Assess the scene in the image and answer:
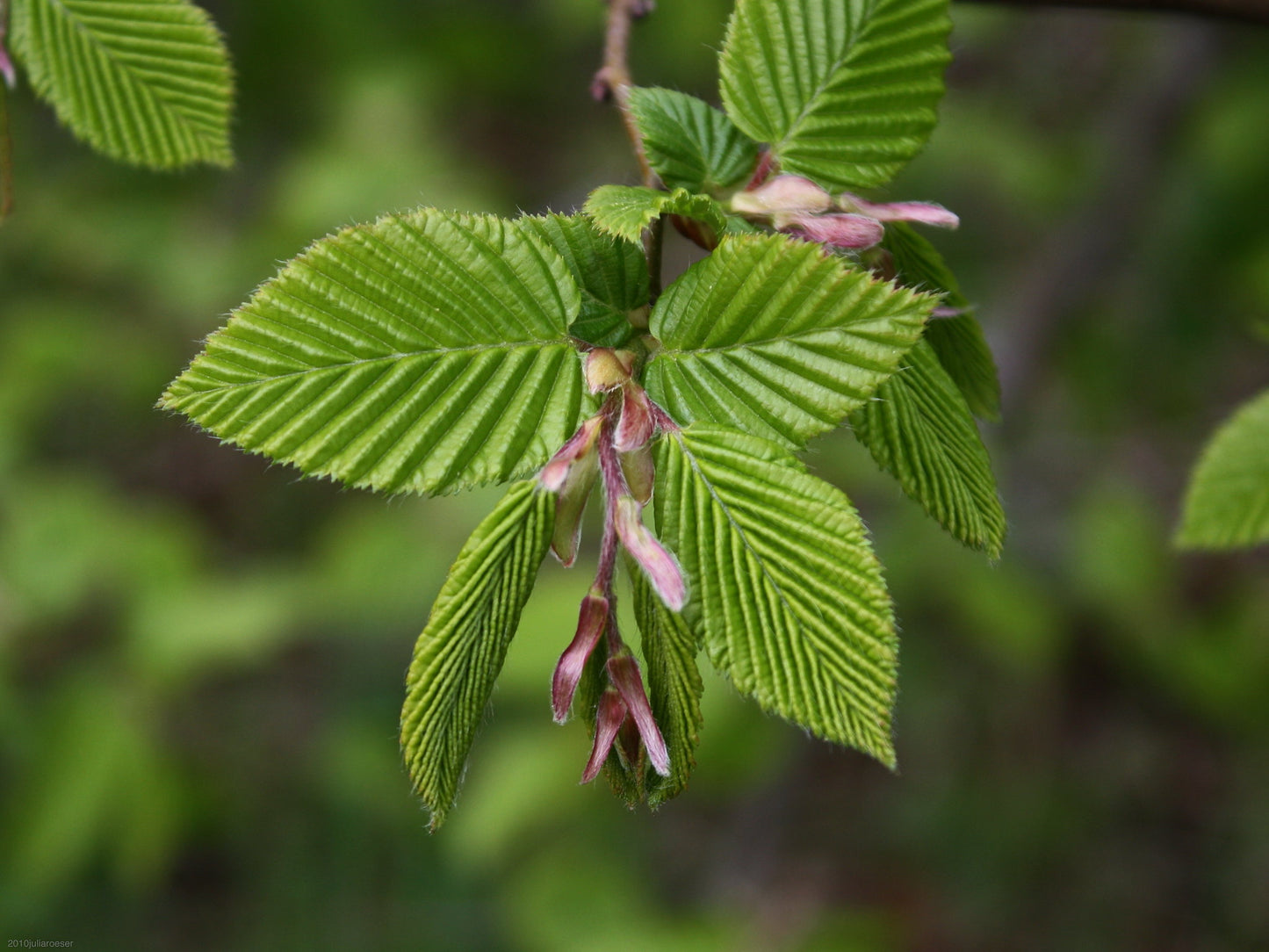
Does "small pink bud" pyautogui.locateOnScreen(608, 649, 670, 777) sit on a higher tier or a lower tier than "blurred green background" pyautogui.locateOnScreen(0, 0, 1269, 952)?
higher

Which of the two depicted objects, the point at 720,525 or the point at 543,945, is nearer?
the point at 720,525

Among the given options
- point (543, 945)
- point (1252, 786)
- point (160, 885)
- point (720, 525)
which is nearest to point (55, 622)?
point (160, 885)

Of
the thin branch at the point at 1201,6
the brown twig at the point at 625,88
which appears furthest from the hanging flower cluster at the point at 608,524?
the thin branch at the point at 1201,6

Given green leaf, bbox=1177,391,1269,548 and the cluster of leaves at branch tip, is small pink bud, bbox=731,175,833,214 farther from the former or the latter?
green leaf, bbox=1177,391,1269,548

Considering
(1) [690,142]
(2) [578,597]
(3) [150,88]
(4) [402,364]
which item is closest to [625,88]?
(1) [690,142]

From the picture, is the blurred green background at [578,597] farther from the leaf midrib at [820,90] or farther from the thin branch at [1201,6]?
the leaf midrib at [820,90]

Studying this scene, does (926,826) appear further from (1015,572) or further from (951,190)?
(951,190)

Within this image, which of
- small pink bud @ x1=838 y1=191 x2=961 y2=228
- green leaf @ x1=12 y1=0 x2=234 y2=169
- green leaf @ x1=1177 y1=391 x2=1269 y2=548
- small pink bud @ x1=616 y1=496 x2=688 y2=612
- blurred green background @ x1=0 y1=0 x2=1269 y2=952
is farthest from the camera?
blurred green background @ x1=0 y1=0 x2=1269 y2=952

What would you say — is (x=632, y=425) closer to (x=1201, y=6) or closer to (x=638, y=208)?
(x=638, y=208)

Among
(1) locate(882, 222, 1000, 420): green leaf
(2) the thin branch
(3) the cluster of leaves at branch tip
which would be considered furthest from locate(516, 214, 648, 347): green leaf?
(2) the thin branch
